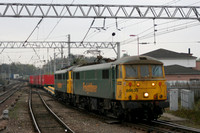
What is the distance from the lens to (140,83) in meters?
14.3

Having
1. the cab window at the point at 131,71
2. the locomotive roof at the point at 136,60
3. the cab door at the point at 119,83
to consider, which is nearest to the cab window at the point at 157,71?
the locomotive roof at the point at 136,60

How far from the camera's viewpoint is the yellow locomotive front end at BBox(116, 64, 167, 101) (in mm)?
14219

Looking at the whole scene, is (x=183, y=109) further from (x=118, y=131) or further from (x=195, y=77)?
(x=195, y=77)

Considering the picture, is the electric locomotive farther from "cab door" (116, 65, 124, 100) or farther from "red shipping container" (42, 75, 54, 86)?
"red shipping container" (42, 75, 54, 86)

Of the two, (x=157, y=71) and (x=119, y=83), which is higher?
(x=157, y=71)

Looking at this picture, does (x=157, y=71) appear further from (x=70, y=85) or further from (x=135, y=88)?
(x=70, y=85)

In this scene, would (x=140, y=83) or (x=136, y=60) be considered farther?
(x=136, y=60)

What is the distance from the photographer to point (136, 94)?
14227mm

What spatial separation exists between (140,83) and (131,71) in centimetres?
70

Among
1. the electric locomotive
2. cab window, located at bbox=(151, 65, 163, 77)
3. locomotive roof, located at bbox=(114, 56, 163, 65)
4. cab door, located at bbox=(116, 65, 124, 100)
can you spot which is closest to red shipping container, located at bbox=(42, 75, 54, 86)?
the electric locomotive

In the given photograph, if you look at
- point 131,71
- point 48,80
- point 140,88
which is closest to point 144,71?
point 131,71

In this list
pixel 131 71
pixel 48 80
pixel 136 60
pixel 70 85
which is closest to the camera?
pixel 131 71

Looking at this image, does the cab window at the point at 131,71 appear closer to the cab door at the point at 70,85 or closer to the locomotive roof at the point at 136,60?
the locomotive roof at the point at 136,60

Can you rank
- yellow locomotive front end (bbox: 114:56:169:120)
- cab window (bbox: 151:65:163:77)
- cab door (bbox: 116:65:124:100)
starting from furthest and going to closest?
cab window (bbox: 151:65:163:77) → cab door (bbox: 116:65:124:100) → yellow locomotive front end (bbox: 114:56:169:120)
